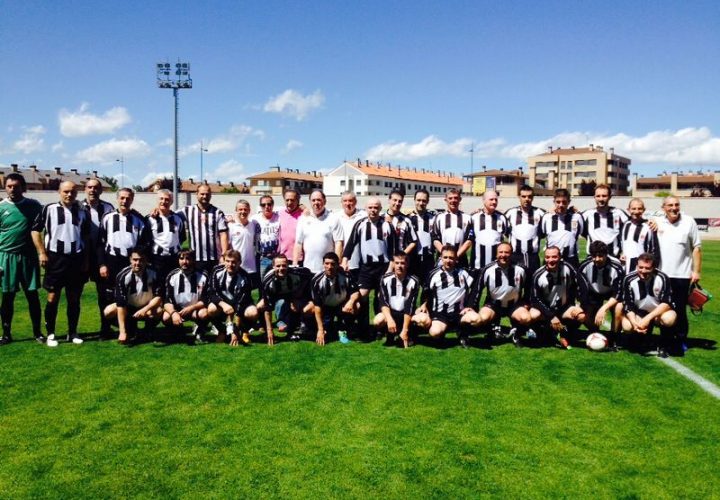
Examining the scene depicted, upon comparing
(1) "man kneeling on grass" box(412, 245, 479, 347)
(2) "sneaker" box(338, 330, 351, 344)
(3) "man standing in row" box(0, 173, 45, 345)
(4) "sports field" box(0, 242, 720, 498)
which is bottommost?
(4) "sports field" box(0, 242, 720, 498)

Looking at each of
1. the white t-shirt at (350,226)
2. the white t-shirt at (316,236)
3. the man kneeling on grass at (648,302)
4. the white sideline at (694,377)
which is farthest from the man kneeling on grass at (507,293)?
the white t-shirt at (316,236)

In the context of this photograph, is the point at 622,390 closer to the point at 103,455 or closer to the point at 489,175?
the point at 103,455

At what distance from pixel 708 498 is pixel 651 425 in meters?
0.86

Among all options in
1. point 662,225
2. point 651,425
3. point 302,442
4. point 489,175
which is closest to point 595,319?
point 662,225

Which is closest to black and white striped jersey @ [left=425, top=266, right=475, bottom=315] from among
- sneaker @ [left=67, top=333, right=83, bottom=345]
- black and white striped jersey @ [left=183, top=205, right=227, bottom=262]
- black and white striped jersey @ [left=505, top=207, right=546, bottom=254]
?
black and white striped jersey @ [left=505, top=207, right=546, bottom=254]

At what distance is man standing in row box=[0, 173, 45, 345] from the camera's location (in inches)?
207

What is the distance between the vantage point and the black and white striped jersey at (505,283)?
5531mm

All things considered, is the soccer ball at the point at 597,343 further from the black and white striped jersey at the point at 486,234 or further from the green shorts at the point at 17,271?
the green shorts at the point at 17,271

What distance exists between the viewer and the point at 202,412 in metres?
3.73

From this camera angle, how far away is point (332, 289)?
5.70 m

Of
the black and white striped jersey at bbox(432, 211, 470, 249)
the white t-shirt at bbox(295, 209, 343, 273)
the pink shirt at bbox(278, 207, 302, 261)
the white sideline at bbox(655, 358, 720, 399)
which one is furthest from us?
the pink shirt at bbox(278, 207, 302, 261)

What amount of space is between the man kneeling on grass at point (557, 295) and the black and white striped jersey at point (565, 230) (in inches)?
12.5

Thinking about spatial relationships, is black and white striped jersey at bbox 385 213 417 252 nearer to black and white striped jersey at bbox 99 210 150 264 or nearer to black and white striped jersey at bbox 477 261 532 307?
black and white striped jersey at bbox 477 261 532 307

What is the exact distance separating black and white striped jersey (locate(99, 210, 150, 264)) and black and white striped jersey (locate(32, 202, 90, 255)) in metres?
0.21
